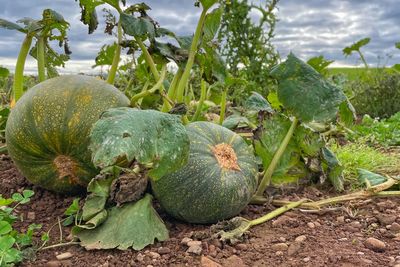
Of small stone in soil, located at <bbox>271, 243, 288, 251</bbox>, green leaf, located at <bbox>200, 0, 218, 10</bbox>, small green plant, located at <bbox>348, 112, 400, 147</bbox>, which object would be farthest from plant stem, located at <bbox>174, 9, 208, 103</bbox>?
small green plant, located at <bbox>348, 112, 400, 147</bbox>

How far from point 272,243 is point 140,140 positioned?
2.99 ft

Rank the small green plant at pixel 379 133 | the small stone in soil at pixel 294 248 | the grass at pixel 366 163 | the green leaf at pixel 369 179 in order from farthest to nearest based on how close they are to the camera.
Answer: the small green plant at pixel 379 133
the grass at pixel 366 163
the green leaf at pixel 369 179
the small stone in soil at pixel 294 248

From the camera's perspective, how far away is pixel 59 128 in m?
2.75

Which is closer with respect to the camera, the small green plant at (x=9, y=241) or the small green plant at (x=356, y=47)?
the small green plant at (x=9, y=241)

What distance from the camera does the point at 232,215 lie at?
9.09 ft

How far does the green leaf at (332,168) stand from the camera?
3311 mm

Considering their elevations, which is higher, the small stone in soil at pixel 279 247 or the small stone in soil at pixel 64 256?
the small stone in soil at pixel 279 247

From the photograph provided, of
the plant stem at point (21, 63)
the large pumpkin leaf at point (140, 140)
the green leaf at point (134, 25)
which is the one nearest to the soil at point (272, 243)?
the large pumpkin leaf at point (140, 140)

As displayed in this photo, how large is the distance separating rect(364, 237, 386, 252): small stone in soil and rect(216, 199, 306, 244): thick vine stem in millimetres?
481

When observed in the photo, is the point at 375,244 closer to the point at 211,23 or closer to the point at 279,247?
the point at 279,247

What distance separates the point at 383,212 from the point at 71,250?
5.56 ft

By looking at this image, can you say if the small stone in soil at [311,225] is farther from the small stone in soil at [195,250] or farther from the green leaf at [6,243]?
the green leaf at [6,243]

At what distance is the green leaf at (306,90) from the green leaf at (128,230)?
867 mm

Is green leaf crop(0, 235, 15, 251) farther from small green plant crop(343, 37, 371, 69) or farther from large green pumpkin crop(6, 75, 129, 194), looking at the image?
small green plant crop(343, 37, 371, 69)
